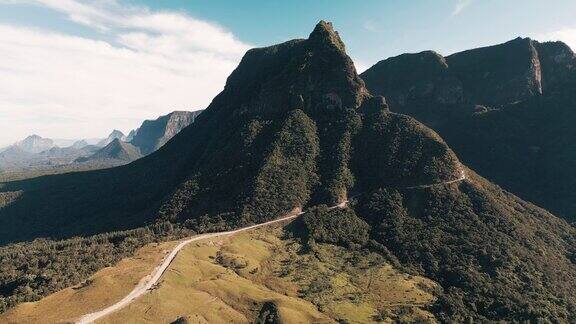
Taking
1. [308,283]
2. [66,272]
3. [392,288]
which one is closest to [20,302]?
[66,272]

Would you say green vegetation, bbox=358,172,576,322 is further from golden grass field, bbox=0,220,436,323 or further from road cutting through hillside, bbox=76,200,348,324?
road cutting through hillside, bbox=76,200,348,324

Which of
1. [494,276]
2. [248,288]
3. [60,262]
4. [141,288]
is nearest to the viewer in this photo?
[141,288]

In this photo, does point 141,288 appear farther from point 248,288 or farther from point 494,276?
point 494,276

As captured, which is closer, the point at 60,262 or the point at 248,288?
the point at 248,288

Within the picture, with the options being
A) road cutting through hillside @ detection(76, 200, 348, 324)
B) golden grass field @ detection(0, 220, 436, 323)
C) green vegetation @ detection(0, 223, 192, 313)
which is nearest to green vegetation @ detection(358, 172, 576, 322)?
golden grass field @ detection(0, 220, 436, 323)

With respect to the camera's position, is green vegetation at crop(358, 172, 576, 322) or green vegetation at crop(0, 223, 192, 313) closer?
green vegetation at crop(0, 223, 192, 313)

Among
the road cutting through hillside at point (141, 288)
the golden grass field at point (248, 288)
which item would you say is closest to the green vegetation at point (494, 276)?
the golden grass field at point (248, 288)

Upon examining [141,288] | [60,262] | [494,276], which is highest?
[60,262]

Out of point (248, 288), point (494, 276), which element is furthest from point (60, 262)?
point (494, 276)

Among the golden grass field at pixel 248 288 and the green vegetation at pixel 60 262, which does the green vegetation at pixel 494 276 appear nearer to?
the golden grass field at pixel 248 288
